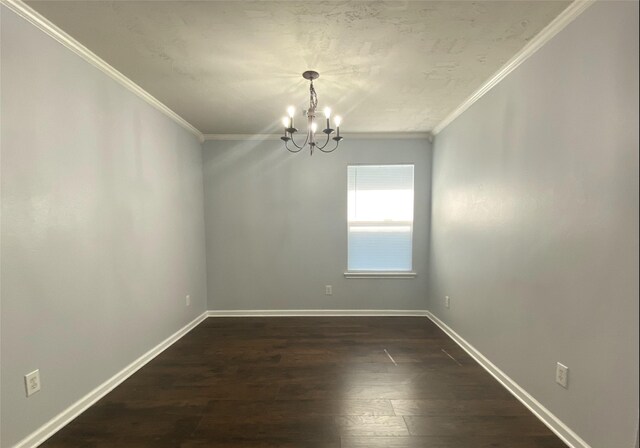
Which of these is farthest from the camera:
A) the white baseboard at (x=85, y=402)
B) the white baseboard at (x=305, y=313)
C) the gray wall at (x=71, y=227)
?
the white baseboard at (x=305, y=313)

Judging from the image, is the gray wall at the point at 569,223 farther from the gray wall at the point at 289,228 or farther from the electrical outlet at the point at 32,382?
the electrical outlet at the point at 32,382

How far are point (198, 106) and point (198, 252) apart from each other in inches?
Result: 72.1

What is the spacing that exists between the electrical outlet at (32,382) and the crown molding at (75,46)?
202 centimetres

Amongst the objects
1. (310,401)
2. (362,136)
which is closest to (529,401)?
(310,401)

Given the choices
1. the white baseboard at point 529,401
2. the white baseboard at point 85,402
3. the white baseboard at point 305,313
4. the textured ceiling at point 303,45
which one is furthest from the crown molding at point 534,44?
the white baseboard at point 85,402

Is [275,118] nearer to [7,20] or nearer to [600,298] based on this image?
[7,20]

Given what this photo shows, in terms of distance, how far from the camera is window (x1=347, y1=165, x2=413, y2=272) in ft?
12.9

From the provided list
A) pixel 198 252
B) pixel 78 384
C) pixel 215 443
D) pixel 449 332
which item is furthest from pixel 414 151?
pixel 78 384

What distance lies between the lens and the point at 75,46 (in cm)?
186

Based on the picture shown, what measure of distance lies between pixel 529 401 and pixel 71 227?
332 centimetres

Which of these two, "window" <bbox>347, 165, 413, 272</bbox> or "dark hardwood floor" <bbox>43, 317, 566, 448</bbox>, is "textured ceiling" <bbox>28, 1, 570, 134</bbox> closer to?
"window" <bbox>347, 165, 413, 272</bbox>

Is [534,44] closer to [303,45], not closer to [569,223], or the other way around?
[569,223]

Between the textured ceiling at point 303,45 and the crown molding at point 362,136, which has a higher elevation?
the textured ceiling at point 303,45

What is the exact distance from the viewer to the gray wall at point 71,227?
1.51m
